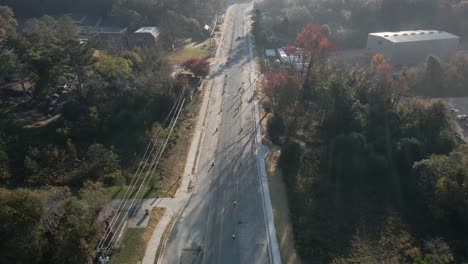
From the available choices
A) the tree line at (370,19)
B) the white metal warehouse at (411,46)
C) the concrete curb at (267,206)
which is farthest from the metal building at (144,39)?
the white metal warehouse at (411,46)

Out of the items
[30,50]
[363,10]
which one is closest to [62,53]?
[30,50]

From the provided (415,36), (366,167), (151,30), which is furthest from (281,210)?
(151,30)

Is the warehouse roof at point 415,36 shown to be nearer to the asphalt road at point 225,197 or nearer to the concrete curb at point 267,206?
the asphalt road at point 225,197

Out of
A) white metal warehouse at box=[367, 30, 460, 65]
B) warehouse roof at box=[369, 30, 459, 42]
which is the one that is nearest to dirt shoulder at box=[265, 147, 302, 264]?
white metal warehouse at box=[367, 30, 460, 65]

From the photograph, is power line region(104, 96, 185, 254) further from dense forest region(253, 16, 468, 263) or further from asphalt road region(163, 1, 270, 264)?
dense forest region(253, 16, 468, 263)

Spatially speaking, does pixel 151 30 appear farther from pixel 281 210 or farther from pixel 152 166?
pixel 281 210
